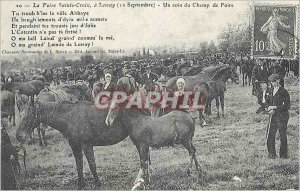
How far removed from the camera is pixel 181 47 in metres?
4.11

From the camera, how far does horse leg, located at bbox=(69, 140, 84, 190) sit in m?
4.02

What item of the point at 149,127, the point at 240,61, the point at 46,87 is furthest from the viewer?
the point at 240,61

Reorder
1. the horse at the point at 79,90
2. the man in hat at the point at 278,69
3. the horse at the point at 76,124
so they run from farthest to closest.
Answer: the man in hat at the point at 278,69 < the horse at the point at 79,90 < the horse at the point at 76,124

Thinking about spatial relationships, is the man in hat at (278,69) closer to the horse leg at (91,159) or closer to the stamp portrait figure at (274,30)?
the stamp portrait figure at (274,30)

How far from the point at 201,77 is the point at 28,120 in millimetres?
1477

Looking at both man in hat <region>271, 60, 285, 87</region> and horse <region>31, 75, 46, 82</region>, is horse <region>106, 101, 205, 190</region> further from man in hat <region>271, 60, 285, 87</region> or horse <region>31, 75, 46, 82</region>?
man in hat <region>271, 60, 285, 87</region>

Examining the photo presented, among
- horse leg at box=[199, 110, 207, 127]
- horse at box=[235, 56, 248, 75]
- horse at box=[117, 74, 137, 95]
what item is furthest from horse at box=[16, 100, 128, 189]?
horse at box=[235, 56, 248, 75]

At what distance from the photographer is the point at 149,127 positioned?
3982 mm

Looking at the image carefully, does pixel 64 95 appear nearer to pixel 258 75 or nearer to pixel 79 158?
pixel 79 158

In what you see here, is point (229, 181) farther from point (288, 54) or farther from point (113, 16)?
point (113, 16)

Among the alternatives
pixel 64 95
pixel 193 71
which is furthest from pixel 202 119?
pixel 64 95

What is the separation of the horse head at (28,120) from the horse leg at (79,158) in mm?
339

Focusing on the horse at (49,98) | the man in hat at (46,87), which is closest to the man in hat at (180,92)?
the horse at (49,98)

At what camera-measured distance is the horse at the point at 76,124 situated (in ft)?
13.1
